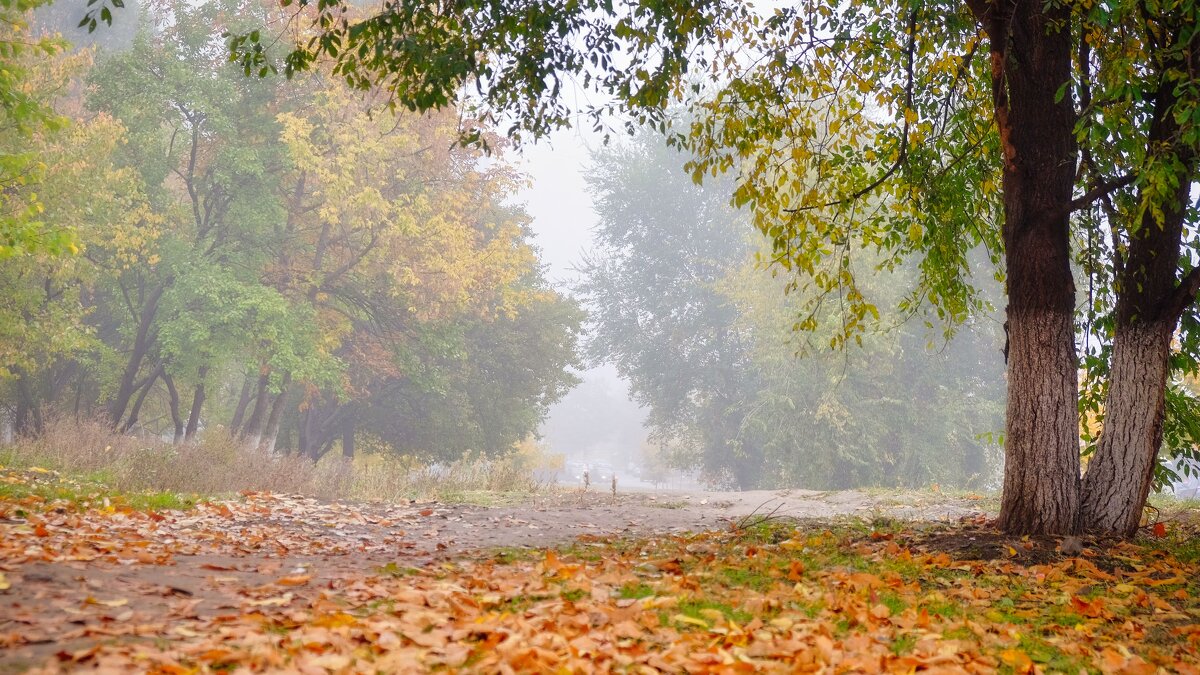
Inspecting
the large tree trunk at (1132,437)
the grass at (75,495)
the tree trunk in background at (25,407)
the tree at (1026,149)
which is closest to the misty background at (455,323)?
the tree trunk in background at (25,407)

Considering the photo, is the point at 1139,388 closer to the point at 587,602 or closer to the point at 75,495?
the point at 587,602

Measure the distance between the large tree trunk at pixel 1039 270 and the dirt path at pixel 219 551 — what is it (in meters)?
3.91

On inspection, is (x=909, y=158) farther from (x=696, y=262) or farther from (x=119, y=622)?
(x=696, y=262)

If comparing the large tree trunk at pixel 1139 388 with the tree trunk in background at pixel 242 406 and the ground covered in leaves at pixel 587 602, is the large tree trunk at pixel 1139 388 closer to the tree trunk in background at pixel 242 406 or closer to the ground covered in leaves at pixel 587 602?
the ground covered in leaves at pixel 587 602

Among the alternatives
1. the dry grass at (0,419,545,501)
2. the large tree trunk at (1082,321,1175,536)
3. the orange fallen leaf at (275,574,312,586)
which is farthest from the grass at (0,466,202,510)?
the large tree trunk at (1082,321,1175,536)

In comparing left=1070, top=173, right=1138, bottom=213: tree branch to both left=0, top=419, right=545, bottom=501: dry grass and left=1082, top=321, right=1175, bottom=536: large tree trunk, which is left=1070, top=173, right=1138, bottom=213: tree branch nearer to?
left=1082, top=321, right=1175, bottom=536: large tree trunk

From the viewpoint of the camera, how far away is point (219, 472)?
13883 millimetres

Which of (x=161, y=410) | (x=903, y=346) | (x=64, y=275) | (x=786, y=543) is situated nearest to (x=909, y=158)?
(x=786, y=543)

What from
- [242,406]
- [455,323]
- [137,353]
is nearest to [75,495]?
[137,353]

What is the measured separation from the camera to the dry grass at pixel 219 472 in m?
12.9

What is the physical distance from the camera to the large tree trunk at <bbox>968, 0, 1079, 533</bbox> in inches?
276

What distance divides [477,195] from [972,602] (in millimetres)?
22968

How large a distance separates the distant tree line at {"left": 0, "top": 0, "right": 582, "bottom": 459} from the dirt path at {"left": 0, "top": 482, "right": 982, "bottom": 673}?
10.3 metres

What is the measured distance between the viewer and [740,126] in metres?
8.07
